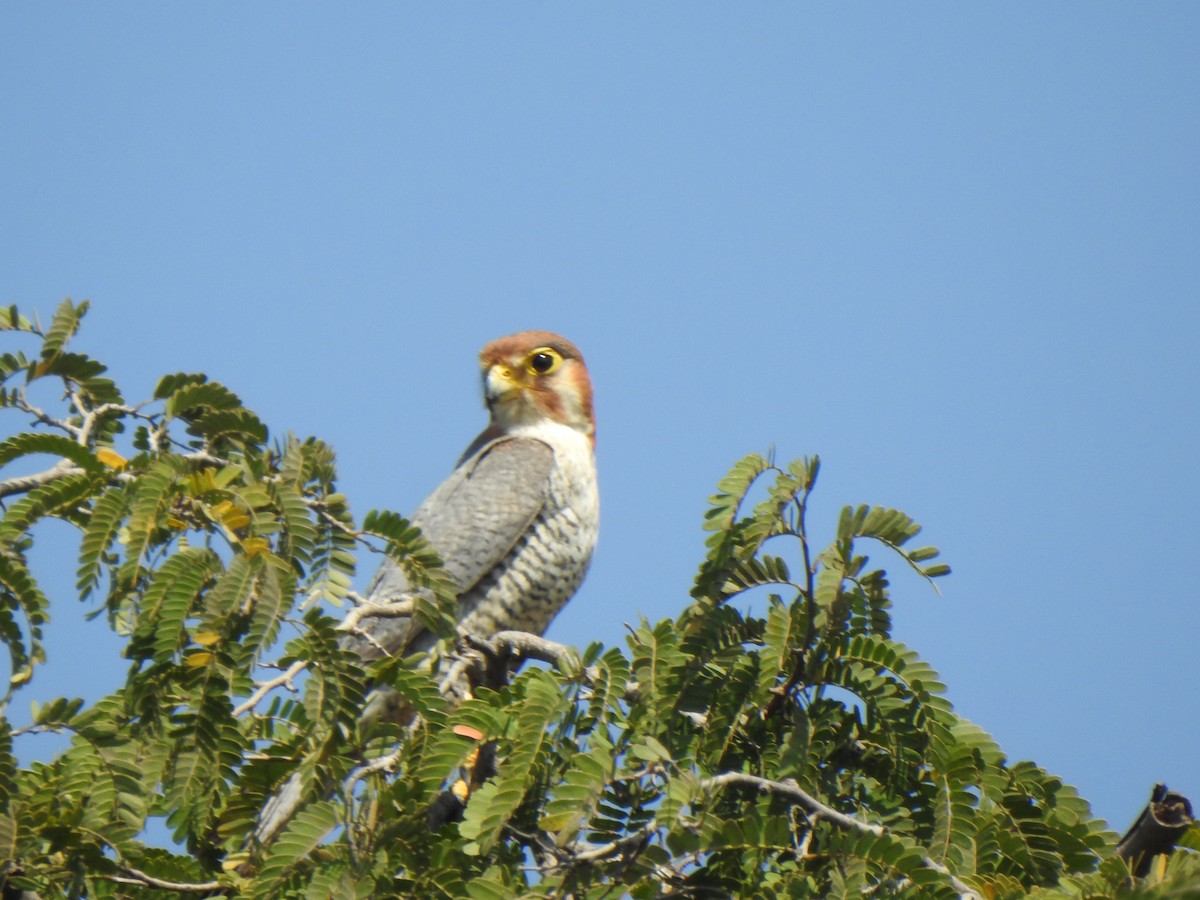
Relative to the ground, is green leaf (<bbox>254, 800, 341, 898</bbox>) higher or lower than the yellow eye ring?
lower

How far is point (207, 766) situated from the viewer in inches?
109

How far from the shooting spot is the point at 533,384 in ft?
22.0

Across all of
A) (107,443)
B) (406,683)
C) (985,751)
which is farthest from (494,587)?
(985,751)

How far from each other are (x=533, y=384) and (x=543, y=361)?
0.14 meters

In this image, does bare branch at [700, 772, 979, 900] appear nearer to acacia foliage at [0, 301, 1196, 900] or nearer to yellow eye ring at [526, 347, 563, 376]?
acacia foliage at [0, 301, 1196, 900]

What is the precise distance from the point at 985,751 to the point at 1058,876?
303 mm

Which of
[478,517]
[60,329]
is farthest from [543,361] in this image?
[60,329]

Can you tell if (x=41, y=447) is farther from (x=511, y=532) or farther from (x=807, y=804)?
(x=511, y=532)

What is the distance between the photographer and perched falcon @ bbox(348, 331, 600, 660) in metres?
5.66

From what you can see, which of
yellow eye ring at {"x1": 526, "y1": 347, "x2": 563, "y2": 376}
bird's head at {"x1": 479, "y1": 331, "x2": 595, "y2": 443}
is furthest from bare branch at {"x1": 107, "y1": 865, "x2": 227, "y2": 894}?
yellow eye ring at {"x1": 526, "y1": 347, "x2": 563, "y2": 376}

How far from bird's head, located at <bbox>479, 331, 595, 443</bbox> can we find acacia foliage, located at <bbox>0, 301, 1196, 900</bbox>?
3371mm

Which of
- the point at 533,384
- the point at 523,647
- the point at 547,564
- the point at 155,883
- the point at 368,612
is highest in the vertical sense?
the point at 533,384

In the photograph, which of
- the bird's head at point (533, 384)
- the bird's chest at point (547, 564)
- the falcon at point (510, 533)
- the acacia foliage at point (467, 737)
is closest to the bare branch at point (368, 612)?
the acacia foliage at point (467, 737)

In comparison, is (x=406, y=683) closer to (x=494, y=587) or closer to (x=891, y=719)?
(x=891, y=719)
